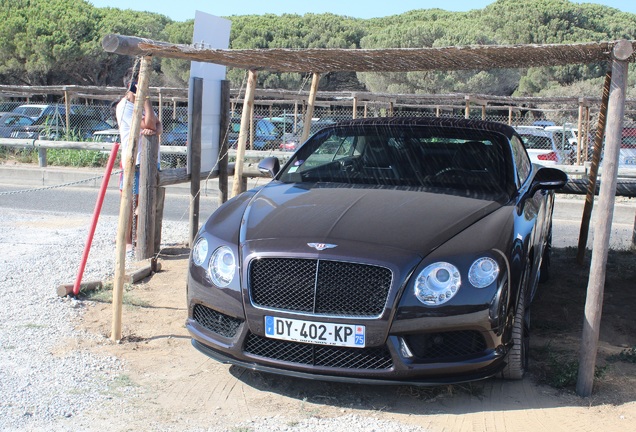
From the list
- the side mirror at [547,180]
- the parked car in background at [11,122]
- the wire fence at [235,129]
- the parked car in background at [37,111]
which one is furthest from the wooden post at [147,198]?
the parked car in background at [11,122]

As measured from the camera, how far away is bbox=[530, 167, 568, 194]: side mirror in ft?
17.9

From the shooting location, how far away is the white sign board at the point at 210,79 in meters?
7.44

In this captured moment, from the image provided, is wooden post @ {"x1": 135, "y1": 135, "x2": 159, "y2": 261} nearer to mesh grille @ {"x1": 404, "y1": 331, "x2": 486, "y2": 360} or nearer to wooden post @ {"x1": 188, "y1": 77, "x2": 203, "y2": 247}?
wooden post @ {"x1": 188, "y1": 77, "x2": 203, "y2": 247}

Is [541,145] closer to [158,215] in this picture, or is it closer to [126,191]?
[158,215]

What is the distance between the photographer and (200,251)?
185 inches

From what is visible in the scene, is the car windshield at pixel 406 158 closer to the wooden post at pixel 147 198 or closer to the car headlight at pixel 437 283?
the car headlight at pixel 437 283

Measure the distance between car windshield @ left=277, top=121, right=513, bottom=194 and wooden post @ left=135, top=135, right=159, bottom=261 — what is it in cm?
211

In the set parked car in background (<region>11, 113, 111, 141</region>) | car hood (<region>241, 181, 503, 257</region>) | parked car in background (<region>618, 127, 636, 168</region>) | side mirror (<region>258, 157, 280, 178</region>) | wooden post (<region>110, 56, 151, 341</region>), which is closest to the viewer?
car hood (<region>241, 181, 503, 257</region>)

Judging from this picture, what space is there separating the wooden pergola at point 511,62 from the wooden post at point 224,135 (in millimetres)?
739

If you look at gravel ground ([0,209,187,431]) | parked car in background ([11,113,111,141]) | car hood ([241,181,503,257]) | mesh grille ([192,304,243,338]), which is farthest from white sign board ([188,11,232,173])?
parked car in background ([11,113,111,141])

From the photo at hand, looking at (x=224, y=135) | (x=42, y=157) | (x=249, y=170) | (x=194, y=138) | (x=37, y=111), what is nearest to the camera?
(x=194, y=138)

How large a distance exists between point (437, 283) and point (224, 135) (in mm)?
4897

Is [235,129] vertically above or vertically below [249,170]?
below

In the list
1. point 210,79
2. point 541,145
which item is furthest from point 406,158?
point 541,145
